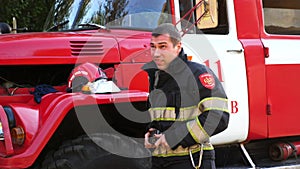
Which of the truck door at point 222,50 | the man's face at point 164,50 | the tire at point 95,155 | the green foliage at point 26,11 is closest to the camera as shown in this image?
the man's face at point 164,50

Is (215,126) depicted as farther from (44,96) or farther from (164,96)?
(44,96)

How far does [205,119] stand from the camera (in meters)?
3.16

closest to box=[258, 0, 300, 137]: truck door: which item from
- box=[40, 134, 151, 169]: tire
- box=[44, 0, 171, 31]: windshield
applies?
box=[44, 0, 171, 31]: windshield

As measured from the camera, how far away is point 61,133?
3.97 metres

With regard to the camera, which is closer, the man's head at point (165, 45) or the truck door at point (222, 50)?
the man's head at point (165, 45)

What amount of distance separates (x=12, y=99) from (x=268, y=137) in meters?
2.32

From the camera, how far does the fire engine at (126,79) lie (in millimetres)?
3773

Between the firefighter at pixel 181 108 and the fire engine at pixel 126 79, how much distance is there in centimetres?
53

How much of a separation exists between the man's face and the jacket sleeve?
19 centimetres

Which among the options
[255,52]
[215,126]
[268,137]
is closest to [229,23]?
[255,52]

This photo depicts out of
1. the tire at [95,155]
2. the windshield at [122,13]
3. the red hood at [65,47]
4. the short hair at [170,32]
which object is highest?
the windshield at [122,13]

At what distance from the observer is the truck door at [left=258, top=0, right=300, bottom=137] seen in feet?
16.6

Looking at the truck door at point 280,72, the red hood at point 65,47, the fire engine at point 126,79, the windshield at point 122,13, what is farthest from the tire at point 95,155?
the truck door at point 280,72

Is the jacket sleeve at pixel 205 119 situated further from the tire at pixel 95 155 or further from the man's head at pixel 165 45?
the tire at pixel 95 155
